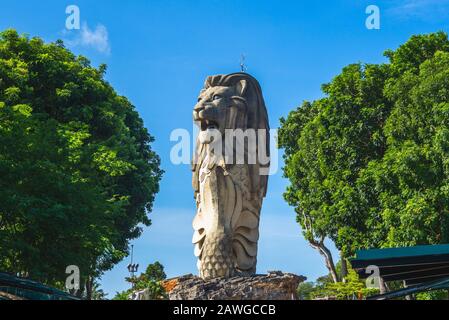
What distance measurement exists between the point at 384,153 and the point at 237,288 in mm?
18522

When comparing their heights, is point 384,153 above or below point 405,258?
above

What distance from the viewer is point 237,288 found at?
1374 centimetres

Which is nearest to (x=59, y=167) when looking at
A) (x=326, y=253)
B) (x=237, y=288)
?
(x=237, y=288)

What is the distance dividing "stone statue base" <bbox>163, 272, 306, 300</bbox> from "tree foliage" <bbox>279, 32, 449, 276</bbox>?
13377mm

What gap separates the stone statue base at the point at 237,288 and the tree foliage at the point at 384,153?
13.4 metres

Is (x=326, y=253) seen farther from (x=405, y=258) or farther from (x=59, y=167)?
(x=405, y=258)

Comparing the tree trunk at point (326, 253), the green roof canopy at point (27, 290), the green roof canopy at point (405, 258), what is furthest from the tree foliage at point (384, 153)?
the green roof canopy at point (27, 290)

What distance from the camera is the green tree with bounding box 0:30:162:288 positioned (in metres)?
22.7

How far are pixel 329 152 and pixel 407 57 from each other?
523 cm

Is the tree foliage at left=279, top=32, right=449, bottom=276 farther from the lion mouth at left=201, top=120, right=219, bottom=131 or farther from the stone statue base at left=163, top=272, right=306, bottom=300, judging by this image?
Result: the stone statue base at left=163, top=272, right=306, bottom=300

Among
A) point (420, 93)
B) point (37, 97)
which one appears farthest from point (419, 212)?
point (37, 97)

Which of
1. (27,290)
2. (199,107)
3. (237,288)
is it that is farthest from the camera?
(199,107)

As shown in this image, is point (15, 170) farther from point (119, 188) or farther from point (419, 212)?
point (419, 212)

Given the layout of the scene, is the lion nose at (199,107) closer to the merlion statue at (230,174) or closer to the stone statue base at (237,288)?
the merlion statue at (230,174)
